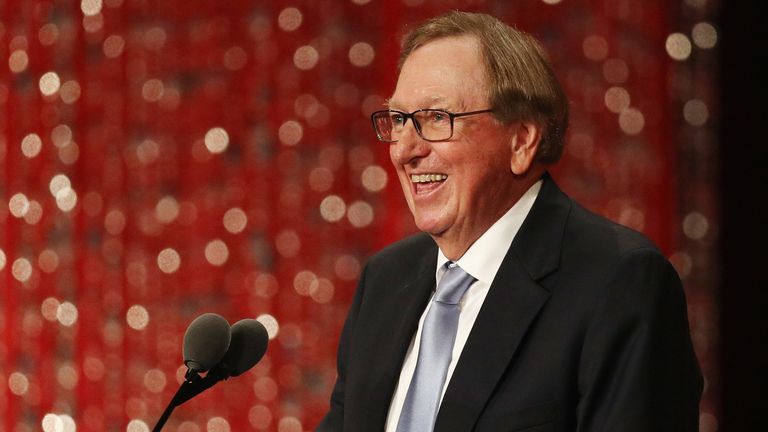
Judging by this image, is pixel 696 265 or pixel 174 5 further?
pixel 174 5

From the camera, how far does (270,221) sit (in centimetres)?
272

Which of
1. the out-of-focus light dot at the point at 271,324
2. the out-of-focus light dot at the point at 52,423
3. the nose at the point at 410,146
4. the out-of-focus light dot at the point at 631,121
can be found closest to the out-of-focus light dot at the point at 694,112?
the out-of-focus light dot at the point at 631,121

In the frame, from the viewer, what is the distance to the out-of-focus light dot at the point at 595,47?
234cm

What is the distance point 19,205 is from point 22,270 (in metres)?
0.21

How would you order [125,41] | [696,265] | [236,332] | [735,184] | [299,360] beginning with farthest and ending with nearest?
1. [125,41]
2. [299,360]
3. [696,265]
4. [735,184]
5. [236,332]

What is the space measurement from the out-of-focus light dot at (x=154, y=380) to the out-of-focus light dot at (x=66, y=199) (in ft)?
1.89

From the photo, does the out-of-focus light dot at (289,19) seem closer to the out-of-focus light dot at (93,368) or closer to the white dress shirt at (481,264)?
the out-of-focus light dot at (93,368)

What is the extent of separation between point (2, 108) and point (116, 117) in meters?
0.41

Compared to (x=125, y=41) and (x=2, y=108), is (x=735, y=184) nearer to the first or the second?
(x=125, y=41)

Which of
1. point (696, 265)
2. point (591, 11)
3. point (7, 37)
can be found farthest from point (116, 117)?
point (696, 265)

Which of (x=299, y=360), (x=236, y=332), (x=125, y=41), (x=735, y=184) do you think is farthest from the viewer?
(x=125, y=41)

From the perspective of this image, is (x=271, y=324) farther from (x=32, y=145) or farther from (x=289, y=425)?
(x=32, y=145)

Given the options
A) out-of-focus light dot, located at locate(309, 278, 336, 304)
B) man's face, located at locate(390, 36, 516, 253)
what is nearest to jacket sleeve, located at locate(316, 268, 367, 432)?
man's face, located at locate(390, 36, 516, 253)

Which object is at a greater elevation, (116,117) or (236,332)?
(116,117)
